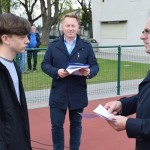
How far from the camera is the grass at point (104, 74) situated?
890 centimetres

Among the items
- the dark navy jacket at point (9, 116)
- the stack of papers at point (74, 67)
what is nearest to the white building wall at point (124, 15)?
the stack of papers at point (74, 67)

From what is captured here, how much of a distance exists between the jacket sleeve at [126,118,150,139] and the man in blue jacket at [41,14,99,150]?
1930 millimetres

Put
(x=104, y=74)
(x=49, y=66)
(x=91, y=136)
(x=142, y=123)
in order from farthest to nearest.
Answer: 1. (x=104, y=74)
2. (x=91, y=136)
3. (x=49, y=66)
4. (x=142, y=123)

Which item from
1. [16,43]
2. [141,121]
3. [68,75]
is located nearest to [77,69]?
[68,75]

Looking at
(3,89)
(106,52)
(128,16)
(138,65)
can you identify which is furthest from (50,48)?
(128,16)

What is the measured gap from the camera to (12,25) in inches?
106

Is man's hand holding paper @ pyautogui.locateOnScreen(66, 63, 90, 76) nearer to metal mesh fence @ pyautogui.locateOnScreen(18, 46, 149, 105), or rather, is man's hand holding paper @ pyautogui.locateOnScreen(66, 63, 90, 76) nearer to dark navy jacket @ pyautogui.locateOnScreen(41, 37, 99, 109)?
dark navy jacket @ pyautogui.locateOnScreen(41, 37, 99, 109)

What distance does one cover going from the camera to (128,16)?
→ 22750mm

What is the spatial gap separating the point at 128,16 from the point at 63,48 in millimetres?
19016

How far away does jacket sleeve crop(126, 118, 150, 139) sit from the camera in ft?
7.78

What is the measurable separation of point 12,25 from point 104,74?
25.1 ft

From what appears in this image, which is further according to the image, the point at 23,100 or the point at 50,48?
the point at 50,48

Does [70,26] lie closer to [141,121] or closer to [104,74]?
[141,121]

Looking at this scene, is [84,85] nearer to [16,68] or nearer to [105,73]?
[16,68]
